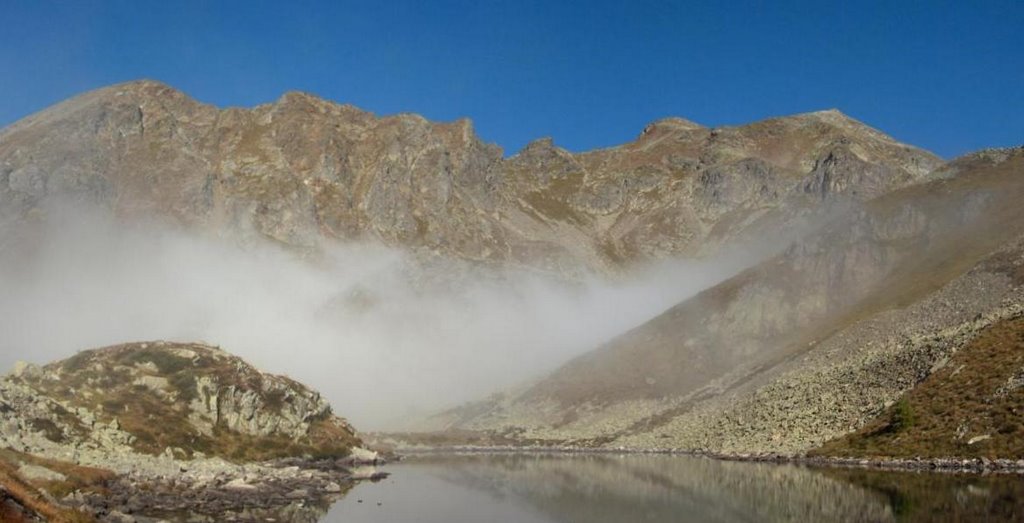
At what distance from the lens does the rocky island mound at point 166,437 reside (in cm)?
7406

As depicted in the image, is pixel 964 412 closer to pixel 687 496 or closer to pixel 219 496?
pixel 687 496

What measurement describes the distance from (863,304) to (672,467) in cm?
10065

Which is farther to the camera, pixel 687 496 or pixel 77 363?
pixel 77 363

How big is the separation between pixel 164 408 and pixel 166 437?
11.1m

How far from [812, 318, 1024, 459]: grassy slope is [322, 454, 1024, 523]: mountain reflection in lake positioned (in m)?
9.23

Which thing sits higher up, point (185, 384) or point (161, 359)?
point (161, 359)

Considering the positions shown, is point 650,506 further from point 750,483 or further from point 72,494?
point 72,494

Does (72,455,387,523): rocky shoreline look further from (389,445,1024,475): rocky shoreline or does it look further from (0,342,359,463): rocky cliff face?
(389,445,1024,475): rocky shoreline

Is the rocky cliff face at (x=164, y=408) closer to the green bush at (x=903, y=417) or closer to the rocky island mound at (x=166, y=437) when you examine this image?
the rocky island mound at (x=166, y=437)

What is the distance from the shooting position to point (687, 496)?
85.1 m

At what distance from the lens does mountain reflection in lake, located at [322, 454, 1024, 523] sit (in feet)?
216

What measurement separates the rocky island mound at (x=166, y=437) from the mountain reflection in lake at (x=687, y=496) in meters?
10.8

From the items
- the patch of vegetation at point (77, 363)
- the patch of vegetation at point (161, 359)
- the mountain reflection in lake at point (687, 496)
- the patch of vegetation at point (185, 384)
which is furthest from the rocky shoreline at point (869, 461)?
the patch of vegetation at point (77, 363)

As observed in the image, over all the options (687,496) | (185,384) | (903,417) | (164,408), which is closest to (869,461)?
(903,417)
